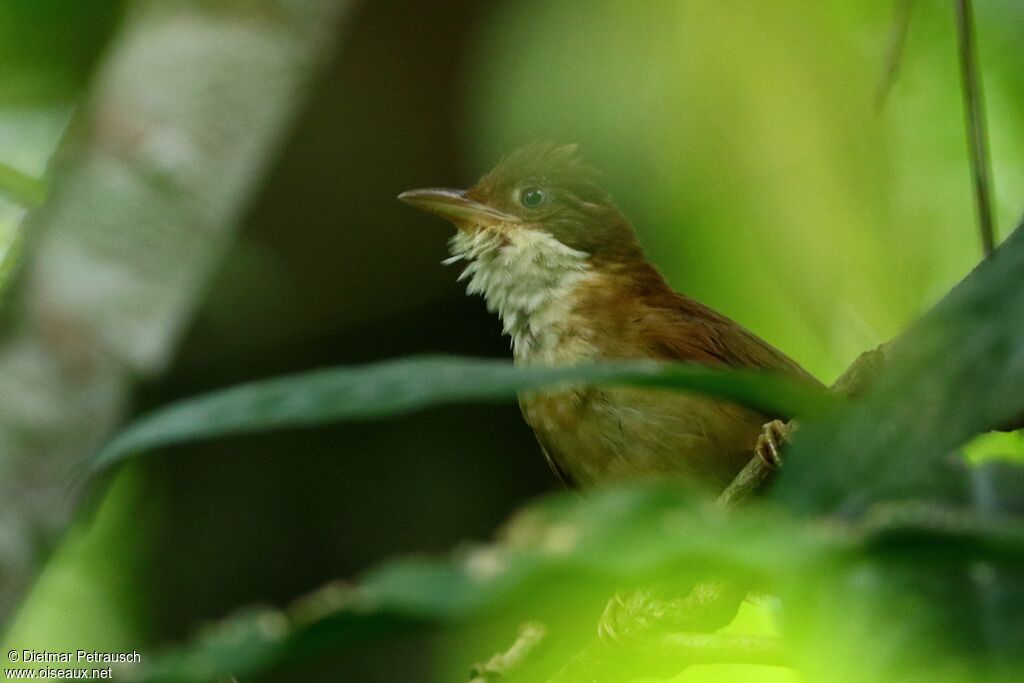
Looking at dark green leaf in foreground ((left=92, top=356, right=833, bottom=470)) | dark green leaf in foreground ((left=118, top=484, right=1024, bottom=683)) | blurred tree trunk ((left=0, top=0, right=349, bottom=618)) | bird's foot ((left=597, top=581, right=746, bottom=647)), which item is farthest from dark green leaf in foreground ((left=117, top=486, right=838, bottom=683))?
blurred tree trunk ((left=0, top=0, right=349, bottom=618))

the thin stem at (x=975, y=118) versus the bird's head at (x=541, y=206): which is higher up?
the bird's head at (x=541, y=206)

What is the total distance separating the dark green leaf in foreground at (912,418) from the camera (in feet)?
3.46

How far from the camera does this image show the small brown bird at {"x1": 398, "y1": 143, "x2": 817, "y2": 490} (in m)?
Result: 3.67

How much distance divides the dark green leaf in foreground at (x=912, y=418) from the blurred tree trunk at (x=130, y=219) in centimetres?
254

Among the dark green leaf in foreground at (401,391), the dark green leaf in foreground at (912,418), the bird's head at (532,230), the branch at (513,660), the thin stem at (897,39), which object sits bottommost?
the branch at (513,660)

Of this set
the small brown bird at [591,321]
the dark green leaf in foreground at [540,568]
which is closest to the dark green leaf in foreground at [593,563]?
the dark green leaf in foreground at [540,568]

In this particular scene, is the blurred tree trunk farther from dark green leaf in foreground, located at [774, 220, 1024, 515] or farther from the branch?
dark green leaf in foreground, located at [774, 220, 1024, 515]

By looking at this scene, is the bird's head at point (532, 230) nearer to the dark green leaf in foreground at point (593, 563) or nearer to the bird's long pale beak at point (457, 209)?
the bird's long pale beak at point (457, 209)

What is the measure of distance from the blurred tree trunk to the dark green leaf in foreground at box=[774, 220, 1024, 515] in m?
2.54

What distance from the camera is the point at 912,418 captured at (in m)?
1.07

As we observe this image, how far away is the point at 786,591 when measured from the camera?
0.89 metres

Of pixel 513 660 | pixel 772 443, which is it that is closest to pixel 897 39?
pixel 772 443

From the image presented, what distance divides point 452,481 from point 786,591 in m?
4.19

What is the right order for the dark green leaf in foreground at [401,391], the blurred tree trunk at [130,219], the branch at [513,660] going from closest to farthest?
the dark green leaf in foreground at [401,391] → the branch at [513,660] → the blurred tree trunk at [130,219]
